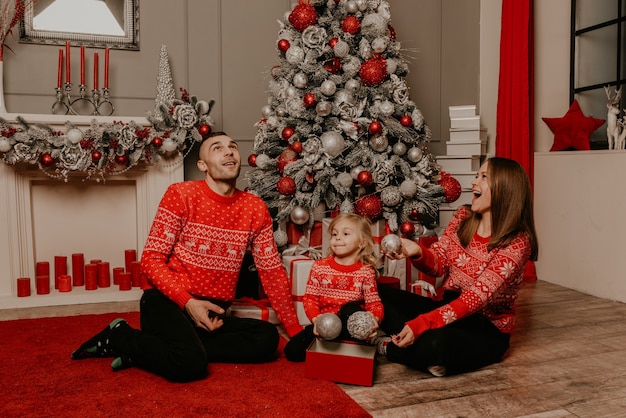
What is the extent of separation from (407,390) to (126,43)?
2751mm

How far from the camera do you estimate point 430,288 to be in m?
2.79

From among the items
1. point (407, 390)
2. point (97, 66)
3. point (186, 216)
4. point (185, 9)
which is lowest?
point (407, 390)

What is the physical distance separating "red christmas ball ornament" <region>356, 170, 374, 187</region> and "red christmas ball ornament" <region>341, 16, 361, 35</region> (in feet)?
2.52

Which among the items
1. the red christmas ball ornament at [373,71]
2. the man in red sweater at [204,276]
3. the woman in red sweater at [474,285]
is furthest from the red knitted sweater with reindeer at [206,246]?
the red christmas ball ornament at [373,71]

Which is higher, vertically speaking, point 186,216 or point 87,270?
point 186,216

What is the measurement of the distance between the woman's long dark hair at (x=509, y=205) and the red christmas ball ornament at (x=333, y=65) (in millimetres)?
1221

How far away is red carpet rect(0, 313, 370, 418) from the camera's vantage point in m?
1.79

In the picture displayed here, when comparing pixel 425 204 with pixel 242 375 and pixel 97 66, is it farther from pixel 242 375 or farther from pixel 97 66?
pixel 97 66

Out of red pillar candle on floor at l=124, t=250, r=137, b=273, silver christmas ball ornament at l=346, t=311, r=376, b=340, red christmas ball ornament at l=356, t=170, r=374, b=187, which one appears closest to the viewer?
silver christmas ball ornament at l=346, t=311, r=376, b=340

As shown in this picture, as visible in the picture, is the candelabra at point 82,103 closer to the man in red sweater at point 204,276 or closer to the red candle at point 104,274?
the red candle at point 104,274

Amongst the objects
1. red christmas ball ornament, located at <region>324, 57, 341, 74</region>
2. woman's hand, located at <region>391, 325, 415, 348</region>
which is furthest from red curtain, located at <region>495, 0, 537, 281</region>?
woman's hand, located at <region>391, 325, 415, 348</region>

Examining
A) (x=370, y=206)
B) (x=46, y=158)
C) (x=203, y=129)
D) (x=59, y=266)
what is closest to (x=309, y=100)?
(x=370, y=206)

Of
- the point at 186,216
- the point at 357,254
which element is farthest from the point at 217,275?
the point at 357,254

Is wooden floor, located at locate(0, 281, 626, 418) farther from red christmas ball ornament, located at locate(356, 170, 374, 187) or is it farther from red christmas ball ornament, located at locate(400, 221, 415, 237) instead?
red christmas ball ornament, located at locate(356, 170, 374, 187)
